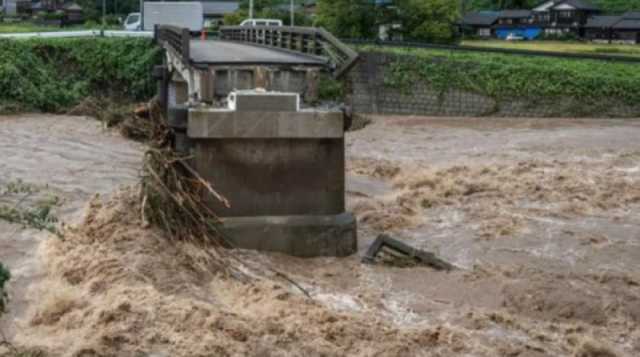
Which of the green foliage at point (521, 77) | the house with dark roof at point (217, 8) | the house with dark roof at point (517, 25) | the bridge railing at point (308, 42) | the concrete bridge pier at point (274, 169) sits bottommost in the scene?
the concrete bridge pier at point (274, 169)

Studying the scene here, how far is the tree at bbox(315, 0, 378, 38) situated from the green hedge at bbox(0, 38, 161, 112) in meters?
19.6

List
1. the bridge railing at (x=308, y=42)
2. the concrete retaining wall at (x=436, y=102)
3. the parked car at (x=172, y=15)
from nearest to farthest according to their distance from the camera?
the bridge railing at (x=308, y=42)
the concrete retaining wall at (x=436, y=102)
the parked car at (x=172, y=15)

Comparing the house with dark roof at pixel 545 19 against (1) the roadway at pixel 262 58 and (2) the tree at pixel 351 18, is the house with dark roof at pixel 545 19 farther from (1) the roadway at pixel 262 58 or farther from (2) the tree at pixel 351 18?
(1) the roadway at pixel 262 58

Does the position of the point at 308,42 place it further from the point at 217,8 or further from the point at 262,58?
the point at 217,8

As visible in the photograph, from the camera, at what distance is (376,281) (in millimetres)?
14797

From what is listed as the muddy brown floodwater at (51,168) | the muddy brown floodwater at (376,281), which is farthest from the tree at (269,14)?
the muddy brown floodwater at (376,281)

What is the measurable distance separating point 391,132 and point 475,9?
78094mm

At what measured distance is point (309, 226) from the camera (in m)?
16.0

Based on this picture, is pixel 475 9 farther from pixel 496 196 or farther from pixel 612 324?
pixel 612 324

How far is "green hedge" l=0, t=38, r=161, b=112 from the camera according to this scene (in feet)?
135

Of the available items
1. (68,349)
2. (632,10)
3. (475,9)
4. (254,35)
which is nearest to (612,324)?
(68,349)

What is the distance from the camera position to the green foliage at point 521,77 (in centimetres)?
3934

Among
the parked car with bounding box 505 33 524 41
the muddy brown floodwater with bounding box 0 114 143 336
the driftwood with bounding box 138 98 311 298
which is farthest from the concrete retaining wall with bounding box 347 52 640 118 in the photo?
the parked car with bounding box 505 33 524 41

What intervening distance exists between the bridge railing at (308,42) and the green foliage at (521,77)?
844 centimetres
